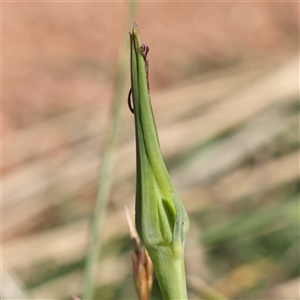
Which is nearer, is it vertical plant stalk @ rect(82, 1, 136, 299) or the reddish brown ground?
vertical plant stalk @ rect(82, 1, 136, 299)

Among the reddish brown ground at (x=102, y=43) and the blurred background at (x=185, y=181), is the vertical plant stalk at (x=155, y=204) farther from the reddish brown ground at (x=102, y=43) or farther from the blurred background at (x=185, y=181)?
the reddish brown ground at (x=102, y=43)

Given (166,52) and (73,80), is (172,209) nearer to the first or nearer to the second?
(73,80)

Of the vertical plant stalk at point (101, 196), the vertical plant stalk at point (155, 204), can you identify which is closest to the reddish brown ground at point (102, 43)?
the vertical plant stalk at point (101, 196)

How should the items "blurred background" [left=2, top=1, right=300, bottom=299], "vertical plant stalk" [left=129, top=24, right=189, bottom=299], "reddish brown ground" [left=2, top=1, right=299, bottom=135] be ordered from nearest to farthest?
"vertical plant stalk" [left=129, top=24, right=189, bottom=299], "blurred background" [left=2, top=1, right=300, bottom=299], "reddish brown ground" [left=2, top=1, right=299, bottom=135]

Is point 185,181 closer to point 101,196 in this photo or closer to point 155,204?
point 101,196

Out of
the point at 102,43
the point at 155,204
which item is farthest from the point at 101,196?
the point at 102,43

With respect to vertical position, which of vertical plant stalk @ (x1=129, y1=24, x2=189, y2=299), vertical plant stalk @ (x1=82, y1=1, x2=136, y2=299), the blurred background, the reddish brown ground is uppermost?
the reddish brown ground

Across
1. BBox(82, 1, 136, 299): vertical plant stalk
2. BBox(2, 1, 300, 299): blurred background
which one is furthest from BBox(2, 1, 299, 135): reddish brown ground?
BBox(82, 1, 136, 299): vertical plant stalk

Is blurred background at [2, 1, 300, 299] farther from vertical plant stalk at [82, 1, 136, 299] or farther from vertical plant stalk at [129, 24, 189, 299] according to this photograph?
vertical plant stalk at [129, 24, 189, 299]

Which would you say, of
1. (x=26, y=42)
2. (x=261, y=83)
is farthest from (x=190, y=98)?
A: (x=26, y=42)
